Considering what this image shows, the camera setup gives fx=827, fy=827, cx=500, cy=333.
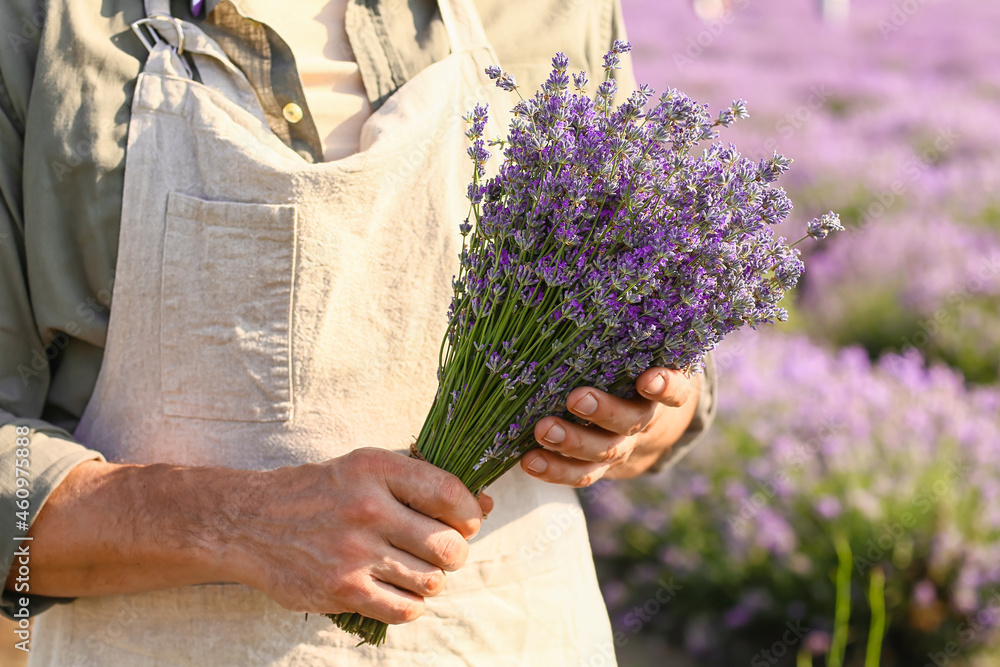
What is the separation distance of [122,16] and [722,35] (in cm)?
650

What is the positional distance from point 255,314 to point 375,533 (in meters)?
0.36

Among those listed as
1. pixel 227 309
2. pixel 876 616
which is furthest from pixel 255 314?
pixel 876 616

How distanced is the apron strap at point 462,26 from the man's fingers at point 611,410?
25.3 inches

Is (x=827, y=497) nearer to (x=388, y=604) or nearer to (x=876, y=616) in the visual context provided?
(x=876, y=616)

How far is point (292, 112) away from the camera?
3.95ft

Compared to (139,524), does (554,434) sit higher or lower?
higher

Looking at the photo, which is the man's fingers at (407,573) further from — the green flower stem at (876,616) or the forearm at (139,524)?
the green flower stem at (876,616)

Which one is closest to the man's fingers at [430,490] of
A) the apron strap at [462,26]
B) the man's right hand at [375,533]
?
the man's right hand at [375,533]

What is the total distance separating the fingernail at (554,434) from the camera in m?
0.99

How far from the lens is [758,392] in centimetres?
343

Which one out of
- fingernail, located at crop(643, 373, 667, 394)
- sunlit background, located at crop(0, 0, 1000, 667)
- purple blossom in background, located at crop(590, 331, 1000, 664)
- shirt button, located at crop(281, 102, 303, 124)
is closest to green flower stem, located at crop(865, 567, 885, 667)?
sunlit background, located at crop(0, 0, 1000, 667)

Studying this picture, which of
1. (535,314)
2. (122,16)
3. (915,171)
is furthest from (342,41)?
(915,171)

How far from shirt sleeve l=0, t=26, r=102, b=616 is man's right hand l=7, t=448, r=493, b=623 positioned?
0.10 ft

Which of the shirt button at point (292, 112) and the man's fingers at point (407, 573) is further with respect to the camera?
the shirt button at point (292, 112)
